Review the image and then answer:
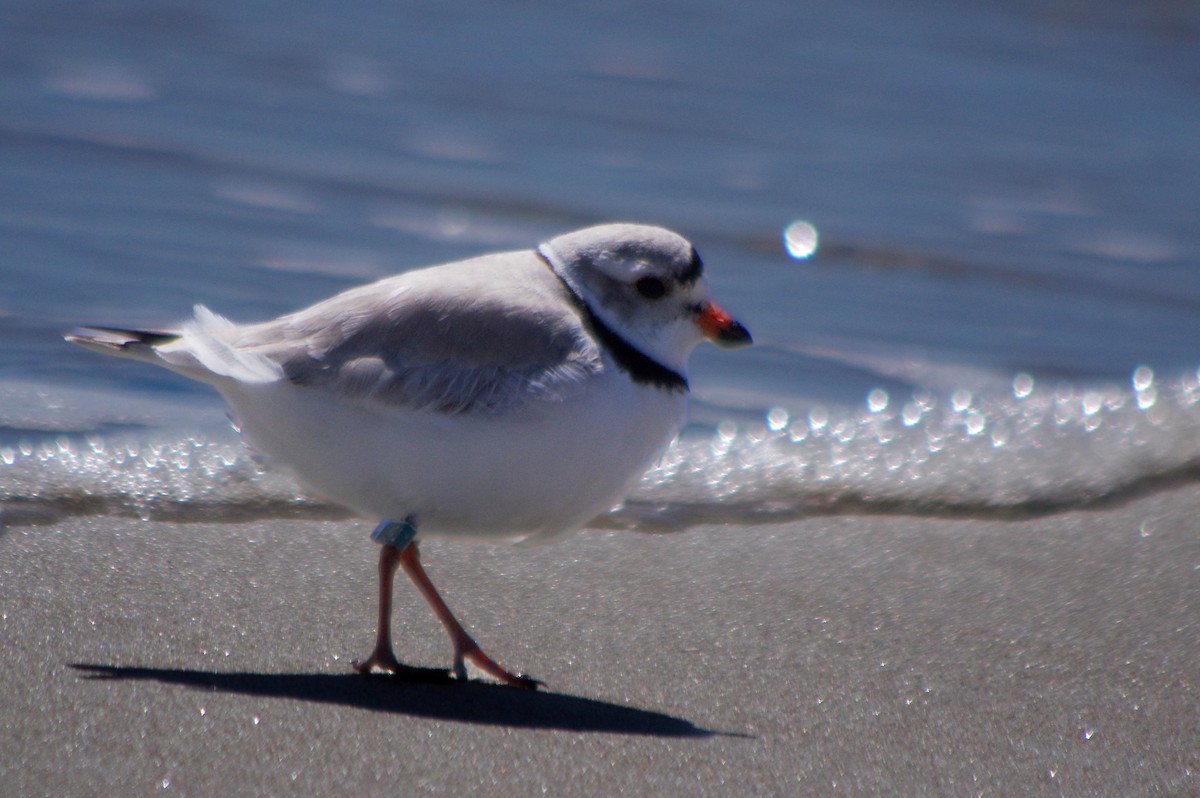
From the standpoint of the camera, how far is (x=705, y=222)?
861 centimetres

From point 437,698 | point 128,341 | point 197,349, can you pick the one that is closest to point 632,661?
point 437,698

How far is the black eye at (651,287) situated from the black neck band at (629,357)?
121 millimetres

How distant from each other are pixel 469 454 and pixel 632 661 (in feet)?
2.28

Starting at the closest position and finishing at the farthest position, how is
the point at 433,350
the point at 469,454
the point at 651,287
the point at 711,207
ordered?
1. the point at 469,454
2. the point at 433,350
3. the point at 651,287
4. the point at 711,207

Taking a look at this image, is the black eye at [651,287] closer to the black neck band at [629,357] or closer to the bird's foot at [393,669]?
the black neck band at [629,357]

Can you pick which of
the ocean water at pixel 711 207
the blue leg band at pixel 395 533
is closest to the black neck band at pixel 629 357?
the blue leg band at pixel 395 533

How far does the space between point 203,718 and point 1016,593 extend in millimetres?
2253

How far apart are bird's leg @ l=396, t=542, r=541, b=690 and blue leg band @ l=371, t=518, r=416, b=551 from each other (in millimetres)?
71

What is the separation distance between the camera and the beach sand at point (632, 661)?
2.85 m

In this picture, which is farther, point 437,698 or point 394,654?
point 394,654

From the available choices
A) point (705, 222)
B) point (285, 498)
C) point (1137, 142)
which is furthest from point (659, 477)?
point (1137, 142)

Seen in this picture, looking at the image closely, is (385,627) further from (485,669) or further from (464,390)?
(464,390)

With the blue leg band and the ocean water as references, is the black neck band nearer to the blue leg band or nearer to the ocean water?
the blue leg band

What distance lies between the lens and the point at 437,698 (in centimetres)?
322
